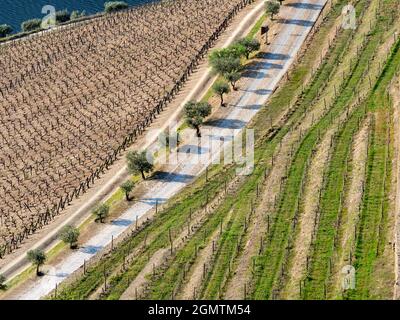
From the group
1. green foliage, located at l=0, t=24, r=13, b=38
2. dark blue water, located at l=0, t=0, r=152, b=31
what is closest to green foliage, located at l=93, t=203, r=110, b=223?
green foliage, located at l=0, t=24, r=13, b=38

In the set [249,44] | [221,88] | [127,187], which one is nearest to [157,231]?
[127,187]

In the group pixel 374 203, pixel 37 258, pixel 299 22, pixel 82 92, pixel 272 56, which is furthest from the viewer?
pixel 299 22

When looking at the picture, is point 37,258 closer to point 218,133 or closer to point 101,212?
point 101,212

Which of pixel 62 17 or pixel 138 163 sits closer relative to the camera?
pixel 138 163

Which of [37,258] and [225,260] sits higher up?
[225,260]

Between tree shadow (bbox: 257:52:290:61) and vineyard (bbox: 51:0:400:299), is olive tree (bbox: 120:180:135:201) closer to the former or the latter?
vineyard (bbox: 51:0:400:299)

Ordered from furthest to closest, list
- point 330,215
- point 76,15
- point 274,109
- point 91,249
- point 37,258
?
1. point 76,15
2. point 274,109
3. point 91,249
4. point 37,258
5. point 330,215

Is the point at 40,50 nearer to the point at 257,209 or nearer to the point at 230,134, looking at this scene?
the point at 230,134

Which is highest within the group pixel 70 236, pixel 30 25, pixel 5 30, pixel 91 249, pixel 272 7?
pixel 30 25
